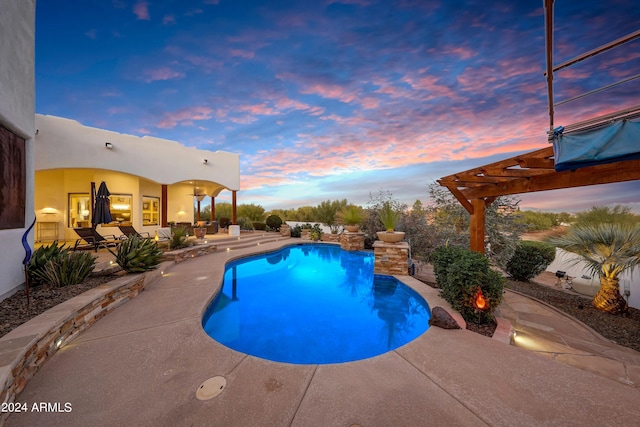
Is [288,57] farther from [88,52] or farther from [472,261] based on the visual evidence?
[472,261]

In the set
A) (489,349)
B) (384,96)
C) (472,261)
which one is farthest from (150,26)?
(489,349)

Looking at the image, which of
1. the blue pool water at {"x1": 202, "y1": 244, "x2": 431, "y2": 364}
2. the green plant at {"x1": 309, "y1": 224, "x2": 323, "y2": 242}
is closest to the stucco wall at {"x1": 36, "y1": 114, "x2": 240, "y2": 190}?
the green plant at {"x1": 309, "y1": 224, "x2": 323, "y2": 242}

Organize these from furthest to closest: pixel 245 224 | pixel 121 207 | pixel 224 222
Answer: pixel 224 222
pixel 245 224
pixel 121 207

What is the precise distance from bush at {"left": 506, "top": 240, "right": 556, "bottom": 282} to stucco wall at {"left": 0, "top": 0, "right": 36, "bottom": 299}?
36.4 feet

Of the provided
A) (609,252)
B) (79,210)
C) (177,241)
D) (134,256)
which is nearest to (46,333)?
(134,256)

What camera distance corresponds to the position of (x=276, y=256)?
10.6 meters

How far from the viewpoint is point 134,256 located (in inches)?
201

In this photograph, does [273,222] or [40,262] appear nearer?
[40,262]

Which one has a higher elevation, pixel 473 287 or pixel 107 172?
pixel 107 172

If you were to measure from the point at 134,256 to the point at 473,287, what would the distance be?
6.71m

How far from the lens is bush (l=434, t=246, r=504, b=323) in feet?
11.5

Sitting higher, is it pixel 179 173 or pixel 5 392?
pixel 179 173

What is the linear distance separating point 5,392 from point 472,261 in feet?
17.5

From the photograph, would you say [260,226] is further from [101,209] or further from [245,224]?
[101,209]
